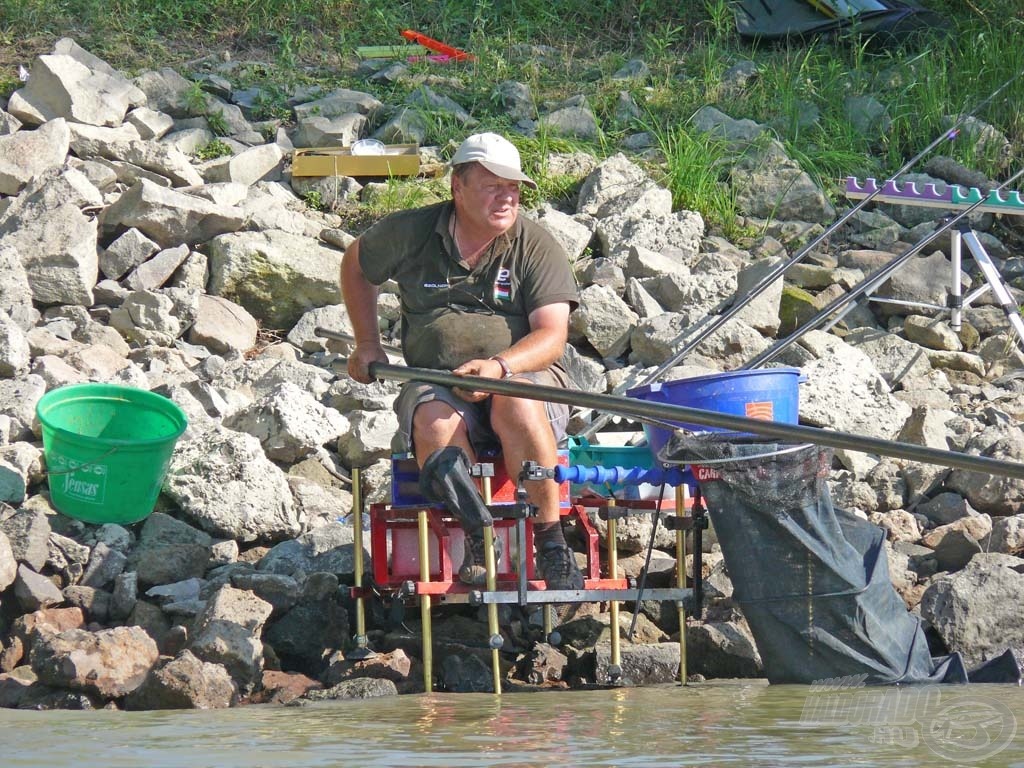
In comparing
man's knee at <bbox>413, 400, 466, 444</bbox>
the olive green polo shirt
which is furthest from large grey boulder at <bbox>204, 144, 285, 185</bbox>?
man's knee at <bbox>413, 400, 466, 444</bbox>

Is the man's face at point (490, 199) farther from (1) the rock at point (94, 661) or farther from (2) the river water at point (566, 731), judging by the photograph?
(1) the rock at point (94, 661)

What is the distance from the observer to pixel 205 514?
5.50 metres

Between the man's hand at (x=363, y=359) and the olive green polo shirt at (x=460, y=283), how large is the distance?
0.31 feet

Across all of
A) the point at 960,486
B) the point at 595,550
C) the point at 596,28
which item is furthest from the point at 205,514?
the point at 596,28

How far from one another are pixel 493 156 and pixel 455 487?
1143mm

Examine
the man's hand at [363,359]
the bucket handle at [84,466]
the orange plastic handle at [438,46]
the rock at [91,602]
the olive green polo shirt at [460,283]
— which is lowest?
the rock at [91,602]

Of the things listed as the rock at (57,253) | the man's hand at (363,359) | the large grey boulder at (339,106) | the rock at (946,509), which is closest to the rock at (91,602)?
the man's hand at (363,359)

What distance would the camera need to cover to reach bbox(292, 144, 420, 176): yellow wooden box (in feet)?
28.0

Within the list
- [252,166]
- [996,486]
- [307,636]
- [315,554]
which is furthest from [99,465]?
[252,166]

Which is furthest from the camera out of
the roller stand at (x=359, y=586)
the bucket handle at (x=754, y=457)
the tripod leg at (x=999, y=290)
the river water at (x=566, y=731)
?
the tripod leg at (x=999, y=290)

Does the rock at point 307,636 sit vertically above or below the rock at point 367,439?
below

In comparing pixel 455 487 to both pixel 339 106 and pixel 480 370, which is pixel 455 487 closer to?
pixel 480 370

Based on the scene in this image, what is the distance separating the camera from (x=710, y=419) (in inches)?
151

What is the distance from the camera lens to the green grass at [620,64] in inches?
358
